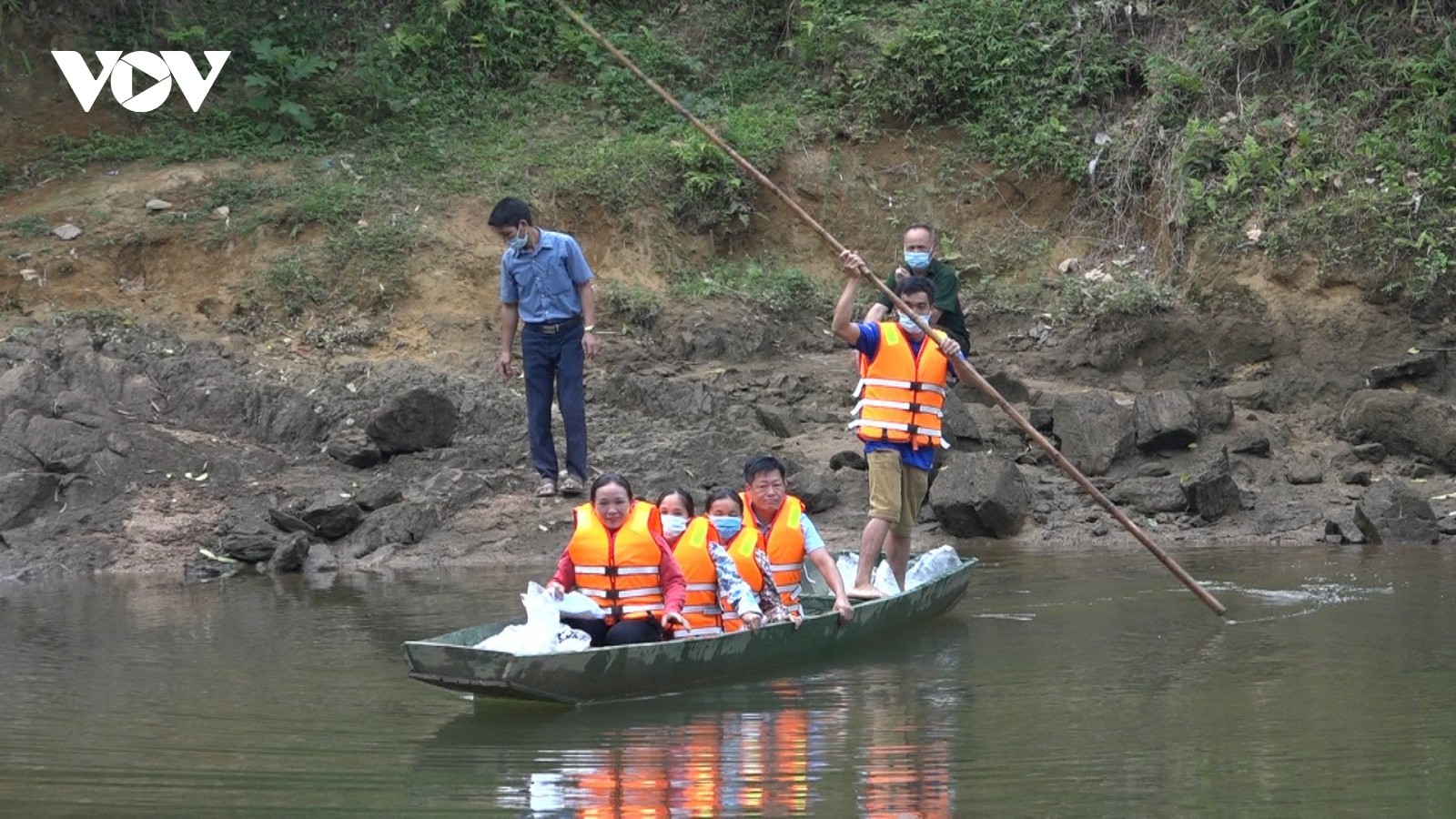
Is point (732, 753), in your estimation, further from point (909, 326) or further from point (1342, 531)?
point (1342, 531)

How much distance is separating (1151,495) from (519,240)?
4673mm

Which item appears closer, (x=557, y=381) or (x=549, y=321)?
(x=549, y=321)

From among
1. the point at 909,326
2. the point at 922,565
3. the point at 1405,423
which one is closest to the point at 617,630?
the point at 909,326

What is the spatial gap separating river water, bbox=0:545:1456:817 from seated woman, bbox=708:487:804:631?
Result: 13.8 inches

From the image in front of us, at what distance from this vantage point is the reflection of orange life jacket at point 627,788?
6.20 meters

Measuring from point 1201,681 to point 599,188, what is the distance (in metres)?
9.18

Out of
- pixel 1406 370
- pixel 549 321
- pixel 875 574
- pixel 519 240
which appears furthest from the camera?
pixel 1406 370

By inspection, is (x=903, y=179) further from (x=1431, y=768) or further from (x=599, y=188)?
(x=1431, y=768)

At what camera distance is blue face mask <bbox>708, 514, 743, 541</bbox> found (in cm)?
896

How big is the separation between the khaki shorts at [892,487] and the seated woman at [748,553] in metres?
0.81

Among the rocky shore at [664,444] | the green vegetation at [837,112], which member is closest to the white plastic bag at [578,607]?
the rocky shore at [664,444]

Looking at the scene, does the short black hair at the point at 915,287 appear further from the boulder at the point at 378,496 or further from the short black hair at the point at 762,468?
the boulder at the point at 378,496

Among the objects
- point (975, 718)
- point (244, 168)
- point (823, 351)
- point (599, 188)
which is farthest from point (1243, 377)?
point (244, 168)

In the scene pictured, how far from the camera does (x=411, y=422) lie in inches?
522
